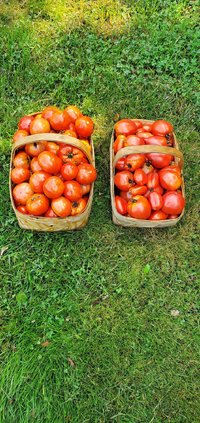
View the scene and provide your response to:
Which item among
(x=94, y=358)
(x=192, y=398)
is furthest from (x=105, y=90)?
(x=192, y=398)

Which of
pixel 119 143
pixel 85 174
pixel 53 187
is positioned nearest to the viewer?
pixel 53 187

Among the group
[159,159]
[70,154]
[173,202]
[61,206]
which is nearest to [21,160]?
[70,154]

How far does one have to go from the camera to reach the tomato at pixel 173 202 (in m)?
3.35

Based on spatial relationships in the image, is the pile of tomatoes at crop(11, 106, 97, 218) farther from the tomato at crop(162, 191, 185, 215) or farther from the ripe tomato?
the tomato at crop(162, 191, 185, 215)

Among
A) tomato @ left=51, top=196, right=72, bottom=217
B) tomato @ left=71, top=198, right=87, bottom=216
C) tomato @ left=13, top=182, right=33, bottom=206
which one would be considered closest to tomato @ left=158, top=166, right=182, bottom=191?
tomato @ left=71, top=198, right=87, bottom=216

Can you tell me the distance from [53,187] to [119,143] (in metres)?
0.77

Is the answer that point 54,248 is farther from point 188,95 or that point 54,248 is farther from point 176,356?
point 188,95

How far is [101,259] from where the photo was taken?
12.1 feet

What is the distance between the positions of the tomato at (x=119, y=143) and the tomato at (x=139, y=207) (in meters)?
0.46

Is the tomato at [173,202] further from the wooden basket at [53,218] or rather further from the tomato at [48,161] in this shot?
the tomato at [48,161]

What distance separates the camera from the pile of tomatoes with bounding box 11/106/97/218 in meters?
3.12

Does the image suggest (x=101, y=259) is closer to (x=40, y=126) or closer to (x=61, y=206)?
(x=61, y=206)

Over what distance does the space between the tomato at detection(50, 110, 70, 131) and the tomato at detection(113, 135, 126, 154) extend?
1.50 feet

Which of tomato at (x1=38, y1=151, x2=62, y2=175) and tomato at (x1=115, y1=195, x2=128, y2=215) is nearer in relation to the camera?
tomato at (x1=38, y1=151, x2=62, y2=175)
